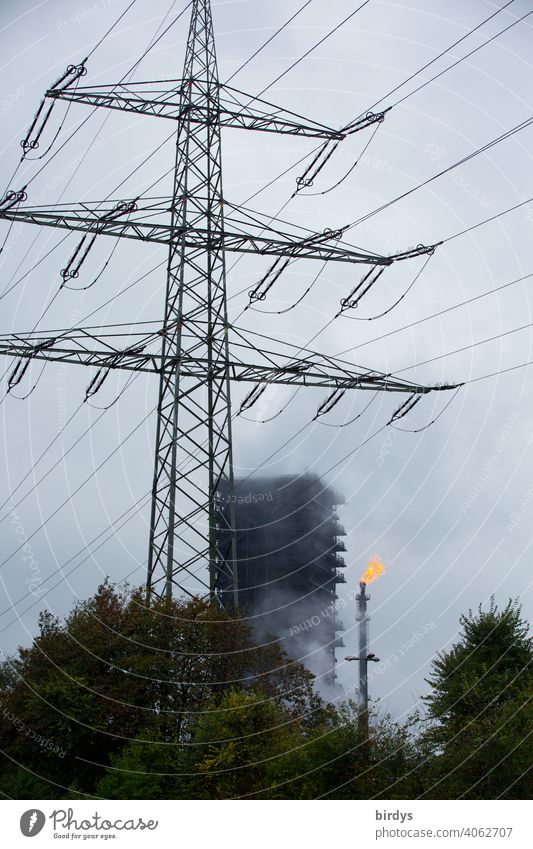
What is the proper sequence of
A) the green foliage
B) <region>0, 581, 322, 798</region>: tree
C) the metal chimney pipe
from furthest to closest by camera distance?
<region>0, 581, 322, 798</region>: tree, the green foliage, the metal chimney pipe

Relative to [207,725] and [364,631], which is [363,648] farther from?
[207,725]

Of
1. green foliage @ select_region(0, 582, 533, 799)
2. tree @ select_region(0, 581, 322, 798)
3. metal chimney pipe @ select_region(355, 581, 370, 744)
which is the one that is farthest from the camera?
tree @ select_region(0, 581, 322, 798)

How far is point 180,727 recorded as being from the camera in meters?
36.5

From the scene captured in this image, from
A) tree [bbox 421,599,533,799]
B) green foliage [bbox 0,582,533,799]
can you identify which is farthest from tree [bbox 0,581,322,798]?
tree [bbox 421,599,533,799]

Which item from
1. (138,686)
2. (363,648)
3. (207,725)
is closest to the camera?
(363,648)

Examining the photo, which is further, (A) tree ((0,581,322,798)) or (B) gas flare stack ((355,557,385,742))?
(A) tree ((0,581,322,798))

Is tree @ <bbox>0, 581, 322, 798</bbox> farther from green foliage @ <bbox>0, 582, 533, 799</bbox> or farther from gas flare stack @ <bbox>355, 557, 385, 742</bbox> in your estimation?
gas flare stack @ <bbox>355, 557, 385, 742</bbox>

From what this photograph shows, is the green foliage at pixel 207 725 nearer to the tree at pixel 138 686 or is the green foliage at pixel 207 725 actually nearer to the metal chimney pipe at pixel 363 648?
the tree at pixel 138 686

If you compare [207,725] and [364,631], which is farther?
[207,725]

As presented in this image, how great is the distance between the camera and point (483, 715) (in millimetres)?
37594

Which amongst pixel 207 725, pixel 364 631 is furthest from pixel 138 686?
pixel 364 631

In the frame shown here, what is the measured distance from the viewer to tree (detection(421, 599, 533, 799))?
3016 centimetres

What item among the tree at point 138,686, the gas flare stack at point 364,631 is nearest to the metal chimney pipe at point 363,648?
the gas flare stack at point 364,631
